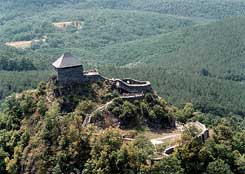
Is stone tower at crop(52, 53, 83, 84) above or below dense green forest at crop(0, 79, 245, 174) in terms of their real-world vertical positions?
above

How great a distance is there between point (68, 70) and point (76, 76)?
5.10 feet

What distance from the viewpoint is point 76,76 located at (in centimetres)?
8056

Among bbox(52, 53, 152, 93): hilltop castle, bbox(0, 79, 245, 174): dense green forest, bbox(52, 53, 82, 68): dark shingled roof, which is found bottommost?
bbox(0, 79, 245, 174): dense green forest

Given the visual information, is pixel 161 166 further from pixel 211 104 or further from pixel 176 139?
pixel 211 104

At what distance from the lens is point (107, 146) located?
226 ft

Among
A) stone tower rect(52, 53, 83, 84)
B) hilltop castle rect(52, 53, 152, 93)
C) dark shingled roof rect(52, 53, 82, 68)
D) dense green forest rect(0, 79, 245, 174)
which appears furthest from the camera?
hilltop castle rect(52, 53, 152, 93)

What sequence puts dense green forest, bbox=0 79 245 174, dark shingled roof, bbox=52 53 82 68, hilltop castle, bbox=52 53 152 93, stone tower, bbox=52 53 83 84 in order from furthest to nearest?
hilltop castle, bbox=52 53 152 93 → stone tower, bbox=52 53 83 84 → dark shingled roof, bbox=52 53 82 68 → dense green forest, bbox=0 79 245 174

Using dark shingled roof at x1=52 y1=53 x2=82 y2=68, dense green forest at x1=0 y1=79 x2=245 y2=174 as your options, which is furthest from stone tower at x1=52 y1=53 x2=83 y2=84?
dense green forest at x1=0 y1=79 x2=245 y2=174

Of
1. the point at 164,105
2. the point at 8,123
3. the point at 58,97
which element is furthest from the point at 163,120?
the point at 8,123

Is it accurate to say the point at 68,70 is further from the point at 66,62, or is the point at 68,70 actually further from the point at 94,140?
the point at 94,140

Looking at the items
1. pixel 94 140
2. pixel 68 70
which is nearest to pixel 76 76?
pixel 68 70

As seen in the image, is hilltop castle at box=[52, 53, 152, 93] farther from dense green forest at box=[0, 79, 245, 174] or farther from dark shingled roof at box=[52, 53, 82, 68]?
A: dense green forest at box=[0, 79, 245, 174]

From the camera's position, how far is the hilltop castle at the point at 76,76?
79.6 meters

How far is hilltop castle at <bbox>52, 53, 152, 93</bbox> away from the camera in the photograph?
7962cm
